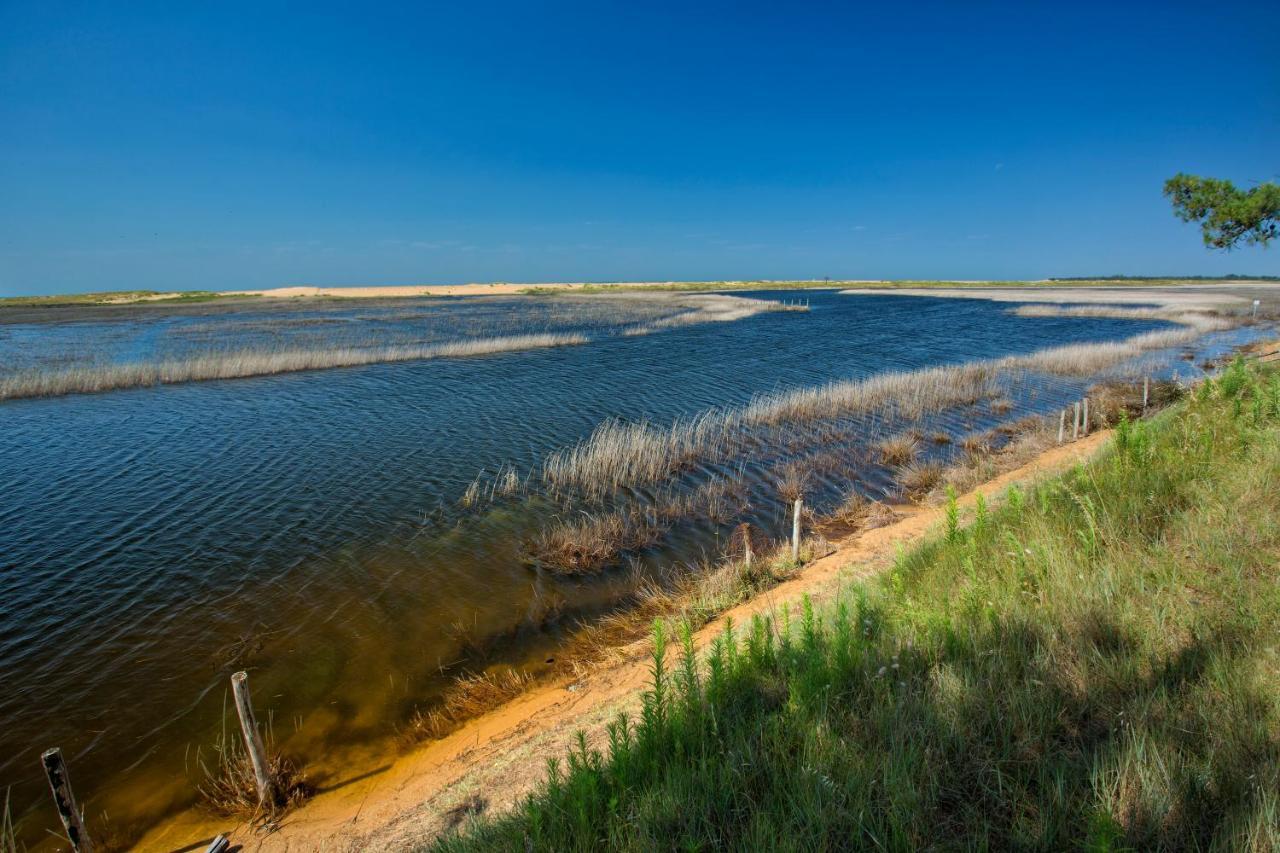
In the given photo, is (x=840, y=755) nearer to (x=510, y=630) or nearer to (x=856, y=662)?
(x=856, y=662)

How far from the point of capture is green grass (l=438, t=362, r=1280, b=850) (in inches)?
97.9

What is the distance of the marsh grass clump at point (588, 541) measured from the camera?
10000mm

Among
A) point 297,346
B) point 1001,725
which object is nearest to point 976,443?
point 1001,725

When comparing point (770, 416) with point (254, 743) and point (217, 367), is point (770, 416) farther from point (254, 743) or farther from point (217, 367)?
point (217, 367)

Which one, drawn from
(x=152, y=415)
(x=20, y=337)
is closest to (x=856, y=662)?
(x=152, y=415)

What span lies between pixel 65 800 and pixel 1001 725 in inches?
276

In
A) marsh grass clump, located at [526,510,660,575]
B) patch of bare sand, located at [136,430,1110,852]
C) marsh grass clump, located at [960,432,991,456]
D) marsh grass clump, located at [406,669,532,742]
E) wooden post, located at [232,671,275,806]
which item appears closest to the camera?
patch of bare sand, located at [136,430,1110,852]

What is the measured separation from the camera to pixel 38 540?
10523 millimetres

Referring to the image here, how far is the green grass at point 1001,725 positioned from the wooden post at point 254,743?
3.01 m

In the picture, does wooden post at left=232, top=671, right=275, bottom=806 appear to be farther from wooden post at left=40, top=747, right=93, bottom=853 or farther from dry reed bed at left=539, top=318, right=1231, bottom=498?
dry reed bed at left=539, top=318, right=1231, bottom=498

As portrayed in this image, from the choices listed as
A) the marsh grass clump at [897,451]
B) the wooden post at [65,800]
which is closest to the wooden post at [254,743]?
the wooden post at [65,800]

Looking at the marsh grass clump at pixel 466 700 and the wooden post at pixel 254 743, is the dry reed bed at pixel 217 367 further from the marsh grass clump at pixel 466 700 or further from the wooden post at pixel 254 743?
the wooden post at pixel 254 743

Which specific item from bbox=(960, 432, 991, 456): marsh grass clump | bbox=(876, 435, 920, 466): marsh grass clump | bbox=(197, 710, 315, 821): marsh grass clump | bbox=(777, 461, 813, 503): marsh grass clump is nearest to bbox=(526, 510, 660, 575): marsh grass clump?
bbox=(777, 461, 813, 503): marsh grass clump

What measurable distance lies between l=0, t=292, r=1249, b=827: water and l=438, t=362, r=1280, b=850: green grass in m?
4.70
